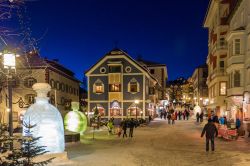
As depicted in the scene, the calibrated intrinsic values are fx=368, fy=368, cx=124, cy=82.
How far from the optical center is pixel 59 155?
591 inches

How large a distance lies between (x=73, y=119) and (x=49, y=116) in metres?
14.0

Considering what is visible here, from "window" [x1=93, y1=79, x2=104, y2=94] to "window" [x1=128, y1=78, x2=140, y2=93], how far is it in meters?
4.43

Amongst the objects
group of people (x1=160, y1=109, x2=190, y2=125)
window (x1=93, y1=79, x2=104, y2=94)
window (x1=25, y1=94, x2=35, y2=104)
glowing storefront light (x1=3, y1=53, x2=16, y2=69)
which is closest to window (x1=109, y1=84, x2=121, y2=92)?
window (x1=93, y1=79, x2=104, y2=94)

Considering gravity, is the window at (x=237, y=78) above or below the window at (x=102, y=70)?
below

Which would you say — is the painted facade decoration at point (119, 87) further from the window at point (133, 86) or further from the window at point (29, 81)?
the window at point (29, 81)

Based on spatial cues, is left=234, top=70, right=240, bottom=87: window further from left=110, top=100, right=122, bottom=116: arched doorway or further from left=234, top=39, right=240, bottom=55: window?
left=110, top=100, right=122, bottom=116: arched doorway

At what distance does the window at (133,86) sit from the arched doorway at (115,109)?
2923 millimetres

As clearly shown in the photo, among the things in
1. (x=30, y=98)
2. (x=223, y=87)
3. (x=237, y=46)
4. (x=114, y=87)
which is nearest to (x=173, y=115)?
(x=223, y=87)

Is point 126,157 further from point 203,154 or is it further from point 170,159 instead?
point 203,154

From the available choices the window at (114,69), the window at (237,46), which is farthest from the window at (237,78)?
the window at (114,69)

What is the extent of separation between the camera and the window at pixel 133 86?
56147 millimetres

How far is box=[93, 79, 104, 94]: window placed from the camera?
57.2 m

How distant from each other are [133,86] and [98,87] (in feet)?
18.1

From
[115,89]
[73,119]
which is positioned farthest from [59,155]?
[115,89]
